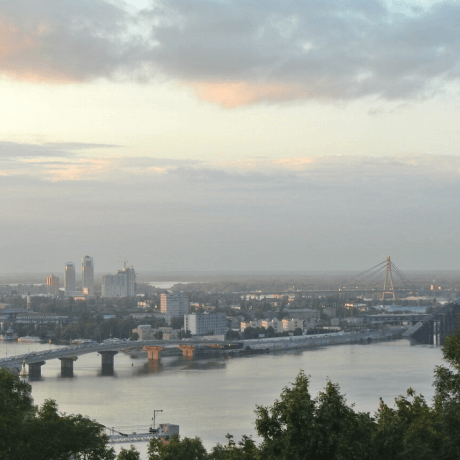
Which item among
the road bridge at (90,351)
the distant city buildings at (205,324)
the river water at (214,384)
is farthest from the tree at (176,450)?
the distant city buildings at (205,324)

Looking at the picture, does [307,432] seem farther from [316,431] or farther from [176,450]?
[176,450]

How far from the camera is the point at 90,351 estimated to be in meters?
14.6

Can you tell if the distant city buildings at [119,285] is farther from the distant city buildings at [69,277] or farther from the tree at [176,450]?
the tree at [176,450]

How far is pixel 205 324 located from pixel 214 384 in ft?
39.2

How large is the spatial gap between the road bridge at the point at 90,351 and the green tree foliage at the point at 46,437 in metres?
8.98

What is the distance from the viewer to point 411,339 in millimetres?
21453

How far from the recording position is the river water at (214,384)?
8.44m

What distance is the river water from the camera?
8438mm

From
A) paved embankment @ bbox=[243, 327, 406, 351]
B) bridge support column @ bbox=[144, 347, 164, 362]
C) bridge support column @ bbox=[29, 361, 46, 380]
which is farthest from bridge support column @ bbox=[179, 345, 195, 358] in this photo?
bridge support column @ bbox=[29, 361, 46, 380]

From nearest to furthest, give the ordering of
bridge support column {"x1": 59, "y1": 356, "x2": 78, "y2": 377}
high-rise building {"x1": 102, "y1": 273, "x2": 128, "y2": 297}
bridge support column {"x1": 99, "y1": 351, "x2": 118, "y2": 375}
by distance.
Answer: bridge support column {"x1": 59, "y1": 356, "x2": 78, "y2": 377} → bridge support column {"x1": 99, "y1": 351, "x2": 118, "y2": 375} → high-rise building {"x1": 102, "y1": 273, "x2": 128, "y2": 297}

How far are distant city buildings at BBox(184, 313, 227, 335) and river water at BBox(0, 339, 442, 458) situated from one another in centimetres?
580

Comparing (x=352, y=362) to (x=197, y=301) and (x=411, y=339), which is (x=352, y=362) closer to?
(x=411, y=339)

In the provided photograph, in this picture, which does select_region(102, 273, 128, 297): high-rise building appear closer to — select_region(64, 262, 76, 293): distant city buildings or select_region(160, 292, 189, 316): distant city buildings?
select_region(64, 262, 76, 293): distant city buildings

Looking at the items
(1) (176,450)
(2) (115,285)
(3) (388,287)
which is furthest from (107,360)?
(2) (115,285)
